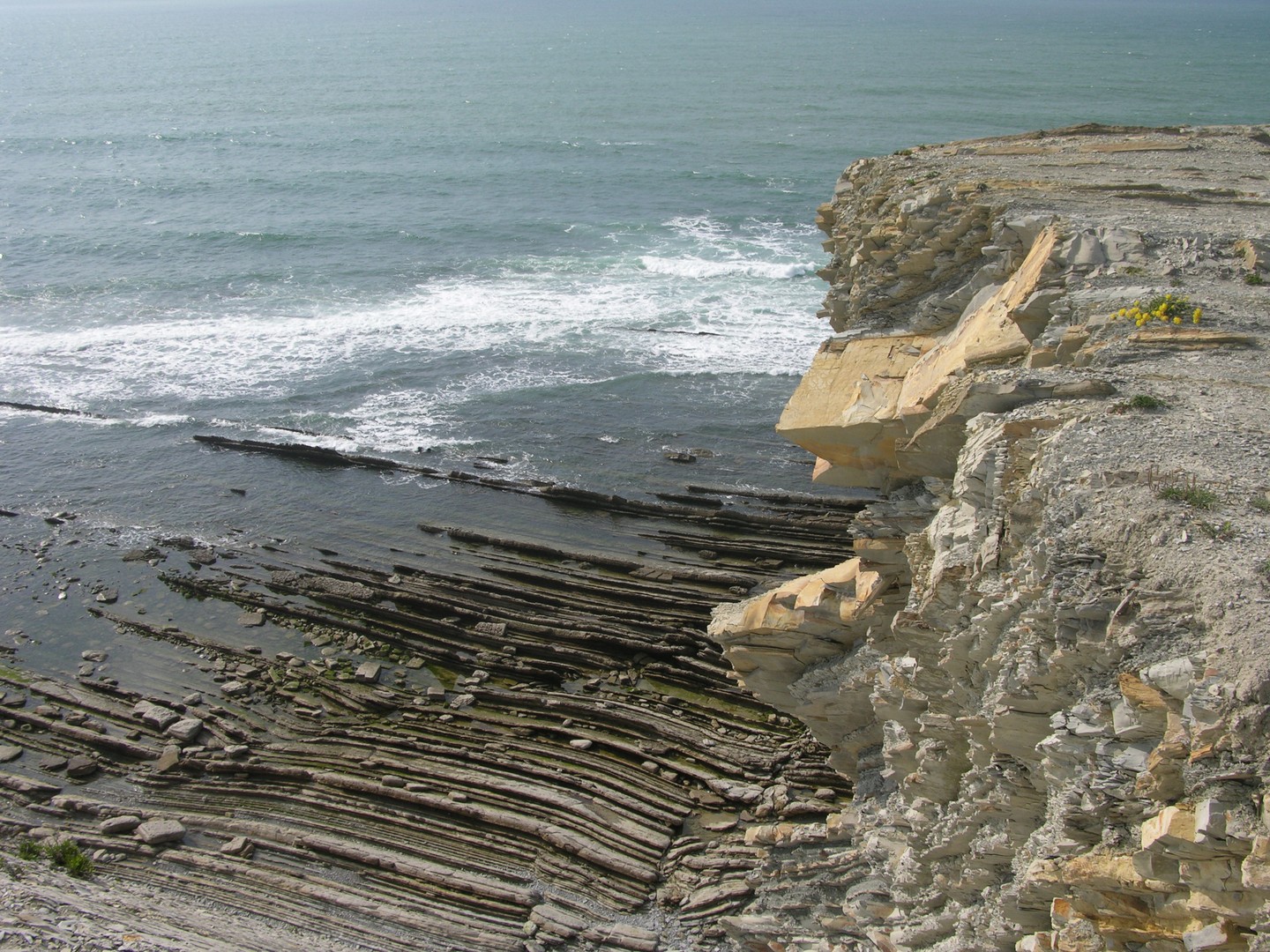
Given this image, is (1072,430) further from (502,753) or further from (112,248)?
(112,248)

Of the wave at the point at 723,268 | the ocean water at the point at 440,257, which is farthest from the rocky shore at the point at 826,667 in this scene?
the wave at the point at 723,268

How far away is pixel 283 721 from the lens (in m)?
28.6

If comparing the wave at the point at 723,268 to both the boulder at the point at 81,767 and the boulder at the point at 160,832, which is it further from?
the boulder at the point at 160,832

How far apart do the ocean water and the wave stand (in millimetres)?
260

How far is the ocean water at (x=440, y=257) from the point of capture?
42469mm

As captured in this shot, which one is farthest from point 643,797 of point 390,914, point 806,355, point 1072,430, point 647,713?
point 806,355

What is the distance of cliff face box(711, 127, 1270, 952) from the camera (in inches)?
449

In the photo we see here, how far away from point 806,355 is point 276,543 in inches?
1079

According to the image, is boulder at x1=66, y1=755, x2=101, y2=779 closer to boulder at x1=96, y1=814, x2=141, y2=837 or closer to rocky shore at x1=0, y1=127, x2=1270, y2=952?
rocky shore at x1=0, y1=127, x2=1270, y2=952

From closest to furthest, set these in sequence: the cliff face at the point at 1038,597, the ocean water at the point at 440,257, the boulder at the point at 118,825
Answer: the cliff face at the point at 1038,597 → the boulder at the point at 118,825 → the ocean water at the point at 440,257

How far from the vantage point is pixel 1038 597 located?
46.1ft

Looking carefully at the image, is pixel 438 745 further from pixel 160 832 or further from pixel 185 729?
pixel 185 729

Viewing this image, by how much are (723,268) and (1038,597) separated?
5048 cm

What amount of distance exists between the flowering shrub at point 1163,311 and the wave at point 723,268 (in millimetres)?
42078
